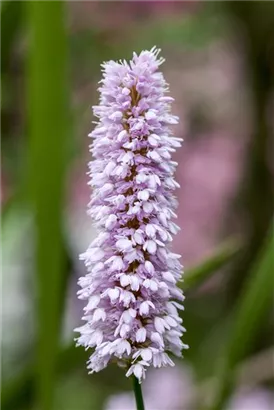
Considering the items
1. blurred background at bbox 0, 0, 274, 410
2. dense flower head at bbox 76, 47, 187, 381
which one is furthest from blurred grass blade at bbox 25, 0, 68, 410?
dense flower head at bbox 76, 47, 187, 381

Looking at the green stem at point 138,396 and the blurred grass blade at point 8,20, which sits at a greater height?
the blurred grass blade at point 8,20

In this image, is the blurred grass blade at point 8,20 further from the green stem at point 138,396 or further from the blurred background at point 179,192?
the green stem at point 138,396

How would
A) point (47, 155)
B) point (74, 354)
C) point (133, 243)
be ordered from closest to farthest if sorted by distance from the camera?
point (133, 243) → point (47, 155) → point (74, 354)

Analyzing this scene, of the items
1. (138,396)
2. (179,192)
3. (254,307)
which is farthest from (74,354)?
(179,192)

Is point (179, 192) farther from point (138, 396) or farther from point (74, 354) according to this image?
point (138, 396)

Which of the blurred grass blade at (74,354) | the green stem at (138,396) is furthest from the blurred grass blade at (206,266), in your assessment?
the green stem at (138,396)

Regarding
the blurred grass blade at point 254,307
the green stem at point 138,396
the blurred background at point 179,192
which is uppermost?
the blurred background at point 179,192

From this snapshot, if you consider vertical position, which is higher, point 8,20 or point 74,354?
point 8,20
